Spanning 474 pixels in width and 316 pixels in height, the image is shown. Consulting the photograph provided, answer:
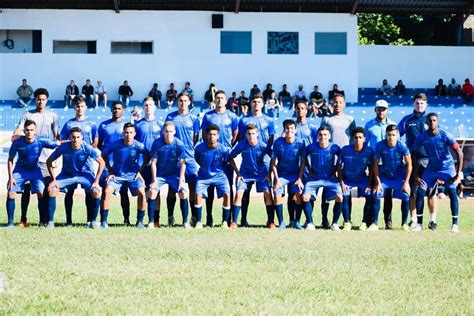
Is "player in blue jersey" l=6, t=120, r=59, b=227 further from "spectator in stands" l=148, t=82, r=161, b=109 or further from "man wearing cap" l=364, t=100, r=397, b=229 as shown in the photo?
"spectator in stands" l=148, t=82, r=161, b=109

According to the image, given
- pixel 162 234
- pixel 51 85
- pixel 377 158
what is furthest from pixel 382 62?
pixel 162 234

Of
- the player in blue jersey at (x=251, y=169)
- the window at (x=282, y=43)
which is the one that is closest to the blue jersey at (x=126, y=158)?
the player in blue jersey at (x=251, y=169)

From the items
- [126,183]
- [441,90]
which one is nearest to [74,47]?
[441,90]

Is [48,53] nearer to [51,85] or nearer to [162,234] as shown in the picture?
[51,85]

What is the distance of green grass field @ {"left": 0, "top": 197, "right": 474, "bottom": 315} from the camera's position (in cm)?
694

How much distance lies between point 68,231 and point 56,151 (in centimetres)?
163

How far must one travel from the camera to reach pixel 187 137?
14.7m

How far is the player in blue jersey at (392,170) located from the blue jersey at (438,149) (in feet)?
1.22

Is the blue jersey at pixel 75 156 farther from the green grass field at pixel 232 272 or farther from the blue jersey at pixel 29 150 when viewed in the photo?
the green grass field at pixel 232 272

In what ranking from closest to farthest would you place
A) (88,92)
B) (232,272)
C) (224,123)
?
1. (232,272)
2. (224,123)
3. (88,92)

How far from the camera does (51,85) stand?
3672 centimetres

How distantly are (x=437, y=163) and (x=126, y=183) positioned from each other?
4.72m

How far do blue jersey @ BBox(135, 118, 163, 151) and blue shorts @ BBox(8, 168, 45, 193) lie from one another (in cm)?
167

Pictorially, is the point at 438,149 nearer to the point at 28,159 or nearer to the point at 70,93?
the point at 28,159
